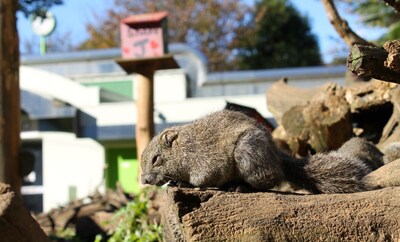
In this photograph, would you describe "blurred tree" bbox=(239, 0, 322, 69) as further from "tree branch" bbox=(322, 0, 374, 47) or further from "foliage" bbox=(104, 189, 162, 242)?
"foliage" bbox=(104, 189, 162, 242)

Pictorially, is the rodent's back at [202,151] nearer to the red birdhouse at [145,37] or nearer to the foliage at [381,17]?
the red birdhouse at [145,37]

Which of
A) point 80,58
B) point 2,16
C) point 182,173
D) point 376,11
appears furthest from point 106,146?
point 182,173

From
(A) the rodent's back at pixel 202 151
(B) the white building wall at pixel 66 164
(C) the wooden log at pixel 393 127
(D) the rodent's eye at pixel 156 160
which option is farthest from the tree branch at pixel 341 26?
(B) the white building wall at pixel 66 164

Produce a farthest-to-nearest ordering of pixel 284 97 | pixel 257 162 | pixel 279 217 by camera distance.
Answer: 1. pixel 284 97
2. pixel 257 162
3. pixel 279 217

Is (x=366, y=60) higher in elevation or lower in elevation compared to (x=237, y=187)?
higher

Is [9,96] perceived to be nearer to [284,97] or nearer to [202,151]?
[284,97]

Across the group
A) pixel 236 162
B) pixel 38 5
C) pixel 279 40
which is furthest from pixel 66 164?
pixel 279 40
